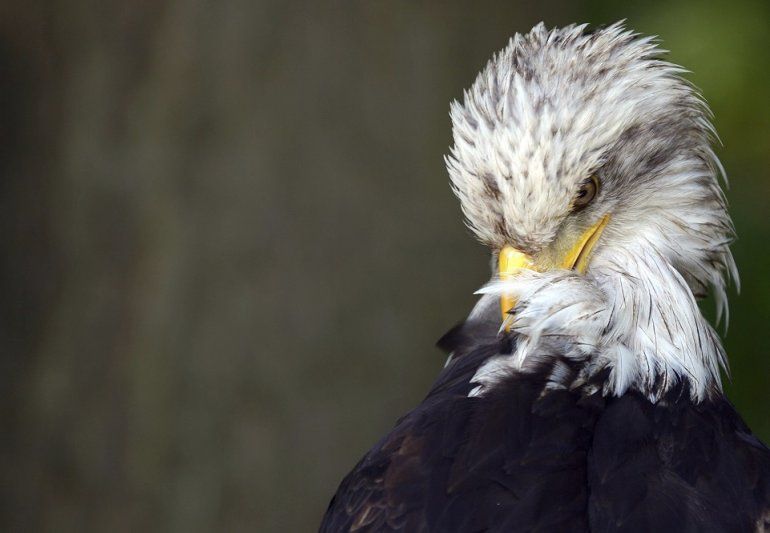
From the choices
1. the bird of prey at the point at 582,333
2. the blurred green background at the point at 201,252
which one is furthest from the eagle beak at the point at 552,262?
the blurred green background at the point at 201,252

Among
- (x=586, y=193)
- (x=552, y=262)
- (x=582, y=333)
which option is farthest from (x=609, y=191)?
(x=582, y=333)

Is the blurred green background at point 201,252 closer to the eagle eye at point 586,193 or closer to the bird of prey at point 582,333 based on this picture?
the bird of prey at point 582,333

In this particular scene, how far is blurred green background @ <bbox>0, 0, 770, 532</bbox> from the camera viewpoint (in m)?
3.87

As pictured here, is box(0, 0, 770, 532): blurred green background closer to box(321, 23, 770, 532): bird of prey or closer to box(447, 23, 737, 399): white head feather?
box(321, 23, 770, 532): bird of prey

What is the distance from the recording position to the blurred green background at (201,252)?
152 inches

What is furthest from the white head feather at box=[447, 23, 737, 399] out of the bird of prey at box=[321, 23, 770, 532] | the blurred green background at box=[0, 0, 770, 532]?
the blurred green background at box=[0, 0, 770, 532]

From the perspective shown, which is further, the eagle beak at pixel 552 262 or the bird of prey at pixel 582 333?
A: the eagle beak at pixel 552 262

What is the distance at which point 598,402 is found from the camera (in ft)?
7.07

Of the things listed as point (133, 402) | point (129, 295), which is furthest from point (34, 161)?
point (133, 402)

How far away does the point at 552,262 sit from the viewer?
2359 mm

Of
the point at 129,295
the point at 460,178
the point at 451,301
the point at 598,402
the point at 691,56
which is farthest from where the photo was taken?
the point at 691,56

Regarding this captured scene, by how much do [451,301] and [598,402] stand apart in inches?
82.5

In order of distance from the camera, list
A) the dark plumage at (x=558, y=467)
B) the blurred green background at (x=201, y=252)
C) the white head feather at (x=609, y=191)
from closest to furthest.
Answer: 1. the dark plumage at (x=558, y=467)
2. the white head feather at (x=609, y=191)
3. the blurred green background at (x=201, y=252)

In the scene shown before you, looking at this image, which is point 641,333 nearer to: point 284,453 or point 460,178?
point 460,178
